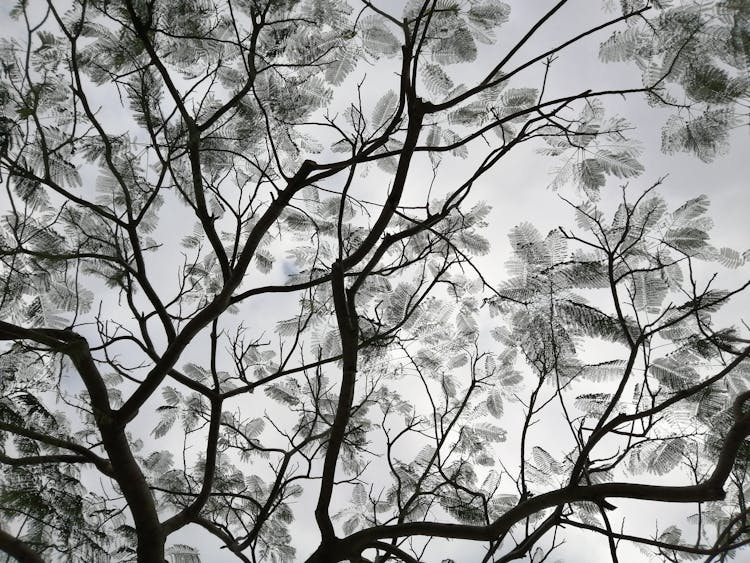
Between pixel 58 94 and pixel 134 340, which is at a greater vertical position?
pixel 58 94

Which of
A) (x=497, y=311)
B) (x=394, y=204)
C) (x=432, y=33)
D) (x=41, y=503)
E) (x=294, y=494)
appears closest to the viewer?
(x=394, y=204)

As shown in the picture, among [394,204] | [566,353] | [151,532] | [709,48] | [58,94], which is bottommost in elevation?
[151,532]

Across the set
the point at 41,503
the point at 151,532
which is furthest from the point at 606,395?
the point at 41,503

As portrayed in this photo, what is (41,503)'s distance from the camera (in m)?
3.07

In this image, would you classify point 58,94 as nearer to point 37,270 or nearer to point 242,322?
point 37,270

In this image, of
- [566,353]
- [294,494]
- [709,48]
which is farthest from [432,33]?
[294,494]

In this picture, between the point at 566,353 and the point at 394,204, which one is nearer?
the point at 394,204

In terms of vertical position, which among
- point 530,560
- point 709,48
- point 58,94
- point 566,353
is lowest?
point 530,560

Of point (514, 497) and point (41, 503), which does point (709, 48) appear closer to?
point (514, 497)

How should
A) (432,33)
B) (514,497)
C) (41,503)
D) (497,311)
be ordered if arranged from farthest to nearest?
(514,497) < (497,311) < (432,33) < (41,503)

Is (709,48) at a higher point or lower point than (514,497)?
higher

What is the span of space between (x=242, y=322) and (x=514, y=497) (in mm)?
2724

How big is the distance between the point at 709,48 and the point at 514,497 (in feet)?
11.8

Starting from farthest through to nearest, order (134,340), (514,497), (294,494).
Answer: (294,494), (514,497), (134,340)
